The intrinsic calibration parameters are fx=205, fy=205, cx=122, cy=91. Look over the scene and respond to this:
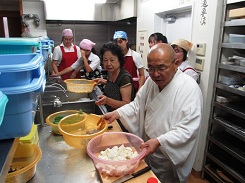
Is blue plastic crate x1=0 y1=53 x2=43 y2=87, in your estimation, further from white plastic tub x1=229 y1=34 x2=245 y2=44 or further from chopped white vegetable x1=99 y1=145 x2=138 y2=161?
white plastic tub x1=229 y1=34 x2=245 y2=44

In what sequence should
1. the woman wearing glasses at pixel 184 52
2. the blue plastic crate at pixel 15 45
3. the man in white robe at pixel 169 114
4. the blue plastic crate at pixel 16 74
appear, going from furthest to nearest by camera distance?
the woman wearing glasses at pixel 184 52 → the man in white robe at pixel 169 114 → the blue plastic crate at pixel 15 45 → the blue plastic crate at pixel 16 74

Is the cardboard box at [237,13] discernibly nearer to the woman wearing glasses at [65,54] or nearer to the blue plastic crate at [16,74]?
the blue plastic crate at [16,74]

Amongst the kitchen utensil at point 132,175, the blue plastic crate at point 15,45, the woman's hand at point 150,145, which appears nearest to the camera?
the blue plastic crate at point 15,45

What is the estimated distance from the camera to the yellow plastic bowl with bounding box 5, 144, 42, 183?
34.5 inches

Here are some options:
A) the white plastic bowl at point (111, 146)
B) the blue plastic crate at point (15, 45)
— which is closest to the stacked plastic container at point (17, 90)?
the blue plastic crate at point (15, 45)

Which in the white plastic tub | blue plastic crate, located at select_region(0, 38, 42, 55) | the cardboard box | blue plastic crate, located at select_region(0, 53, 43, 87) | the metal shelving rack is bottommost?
the metal shelving rack

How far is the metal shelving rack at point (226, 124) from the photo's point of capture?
1.99 m

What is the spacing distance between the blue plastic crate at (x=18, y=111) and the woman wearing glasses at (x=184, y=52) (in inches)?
76.5

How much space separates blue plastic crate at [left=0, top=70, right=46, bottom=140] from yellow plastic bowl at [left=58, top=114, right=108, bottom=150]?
51 cm

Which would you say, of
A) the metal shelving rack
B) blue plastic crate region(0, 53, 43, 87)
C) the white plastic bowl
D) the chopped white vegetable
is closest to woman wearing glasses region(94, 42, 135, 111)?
the white plastic bowl

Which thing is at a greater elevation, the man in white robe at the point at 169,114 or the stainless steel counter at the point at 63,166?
the man in white robe at the point at 169,114

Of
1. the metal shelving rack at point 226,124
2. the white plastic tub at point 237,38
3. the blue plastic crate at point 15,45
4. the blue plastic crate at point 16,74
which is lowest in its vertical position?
the metal shelving rack at point 226,124

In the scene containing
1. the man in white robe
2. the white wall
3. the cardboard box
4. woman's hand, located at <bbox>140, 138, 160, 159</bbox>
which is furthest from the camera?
the white wall

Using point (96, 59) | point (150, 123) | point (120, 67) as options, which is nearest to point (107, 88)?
point (120, 67)
